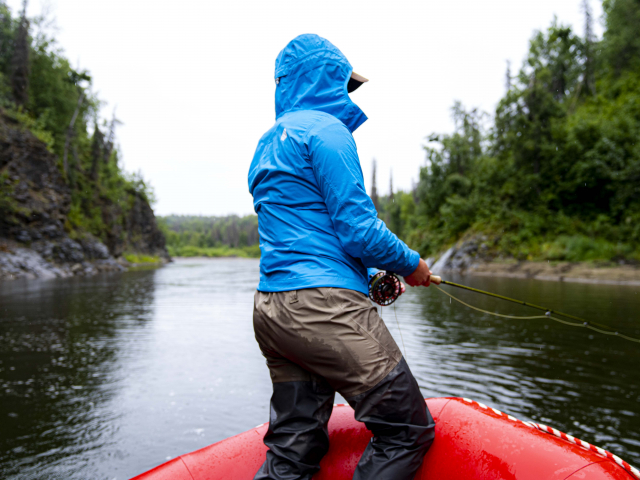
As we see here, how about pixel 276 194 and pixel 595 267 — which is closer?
pixel 276 194

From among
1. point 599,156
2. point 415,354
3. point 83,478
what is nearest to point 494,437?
point 83,478

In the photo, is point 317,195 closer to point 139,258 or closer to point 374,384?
point 374,384

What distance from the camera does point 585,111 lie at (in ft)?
115

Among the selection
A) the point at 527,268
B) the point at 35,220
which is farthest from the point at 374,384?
the point at 35,220

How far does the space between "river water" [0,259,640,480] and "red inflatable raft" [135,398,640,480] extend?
197 cm

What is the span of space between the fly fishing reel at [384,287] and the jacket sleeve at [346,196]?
0.34 meters

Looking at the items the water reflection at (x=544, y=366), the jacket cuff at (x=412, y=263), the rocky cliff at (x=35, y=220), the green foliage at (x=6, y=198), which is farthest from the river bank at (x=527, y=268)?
the green foliage at (x=6, y=198)

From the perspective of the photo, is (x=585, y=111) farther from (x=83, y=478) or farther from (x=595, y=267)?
(x=83, y=478)

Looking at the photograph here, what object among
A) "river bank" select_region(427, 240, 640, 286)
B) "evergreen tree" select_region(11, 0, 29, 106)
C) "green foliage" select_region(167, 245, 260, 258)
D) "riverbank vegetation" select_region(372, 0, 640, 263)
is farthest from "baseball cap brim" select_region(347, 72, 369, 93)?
"green foliage" select_region(167, 245, 260, 258)

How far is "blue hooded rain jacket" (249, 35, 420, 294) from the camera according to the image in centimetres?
168

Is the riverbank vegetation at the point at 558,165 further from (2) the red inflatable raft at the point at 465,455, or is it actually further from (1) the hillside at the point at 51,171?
(1) the hillside at the point at 51,171

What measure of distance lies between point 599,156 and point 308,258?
3106 cm

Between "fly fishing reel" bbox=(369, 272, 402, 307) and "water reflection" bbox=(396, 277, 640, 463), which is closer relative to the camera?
"fly fishing reel" bbox=(369, 272, 402, 307)

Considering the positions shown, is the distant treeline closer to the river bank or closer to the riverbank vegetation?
the riverbank vegetation
